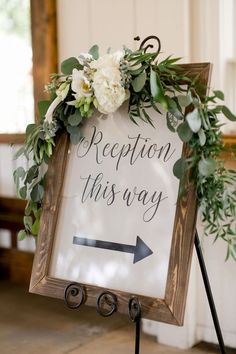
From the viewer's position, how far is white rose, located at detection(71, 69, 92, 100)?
1.54 metres

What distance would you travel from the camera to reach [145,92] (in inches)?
59.8

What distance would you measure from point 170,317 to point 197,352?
1159 millimetres

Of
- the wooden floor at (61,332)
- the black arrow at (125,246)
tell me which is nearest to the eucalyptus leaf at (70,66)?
the black arrow at (125,246)

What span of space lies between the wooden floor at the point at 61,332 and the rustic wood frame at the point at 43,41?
3.11 ft

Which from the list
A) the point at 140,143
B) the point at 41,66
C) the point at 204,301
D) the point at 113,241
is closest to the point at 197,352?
the point at 204,301

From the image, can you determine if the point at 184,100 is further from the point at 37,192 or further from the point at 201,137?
the point at 37,192

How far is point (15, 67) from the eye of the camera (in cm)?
364

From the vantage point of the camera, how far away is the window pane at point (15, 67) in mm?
3521

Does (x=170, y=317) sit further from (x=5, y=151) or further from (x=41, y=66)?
(x=5, y=151)

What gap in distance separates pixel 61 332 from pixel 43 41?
1530 mm

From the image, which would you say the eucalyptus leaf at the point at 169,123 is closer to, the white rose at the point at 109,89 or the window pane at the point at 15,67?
the white rose at the point at 109,89

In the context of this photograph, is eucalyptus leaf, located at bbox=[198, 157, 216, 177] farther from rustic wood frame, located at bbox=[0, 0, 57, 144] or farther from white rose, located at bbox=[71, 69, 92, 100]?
rustic wood frame, located at bbox=[0, 0, 57, 144]

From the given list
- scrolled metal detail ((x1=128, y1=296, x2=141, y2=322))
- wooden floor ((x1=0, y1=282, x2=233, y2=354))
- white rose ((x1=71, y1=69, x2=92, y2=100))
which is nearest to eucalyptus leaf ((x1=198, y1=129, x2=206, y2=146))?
white rose ((x1=71, y1=69, x2=92, y2=100))

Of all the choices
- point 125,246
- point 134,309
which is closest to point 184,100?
point 125,246
